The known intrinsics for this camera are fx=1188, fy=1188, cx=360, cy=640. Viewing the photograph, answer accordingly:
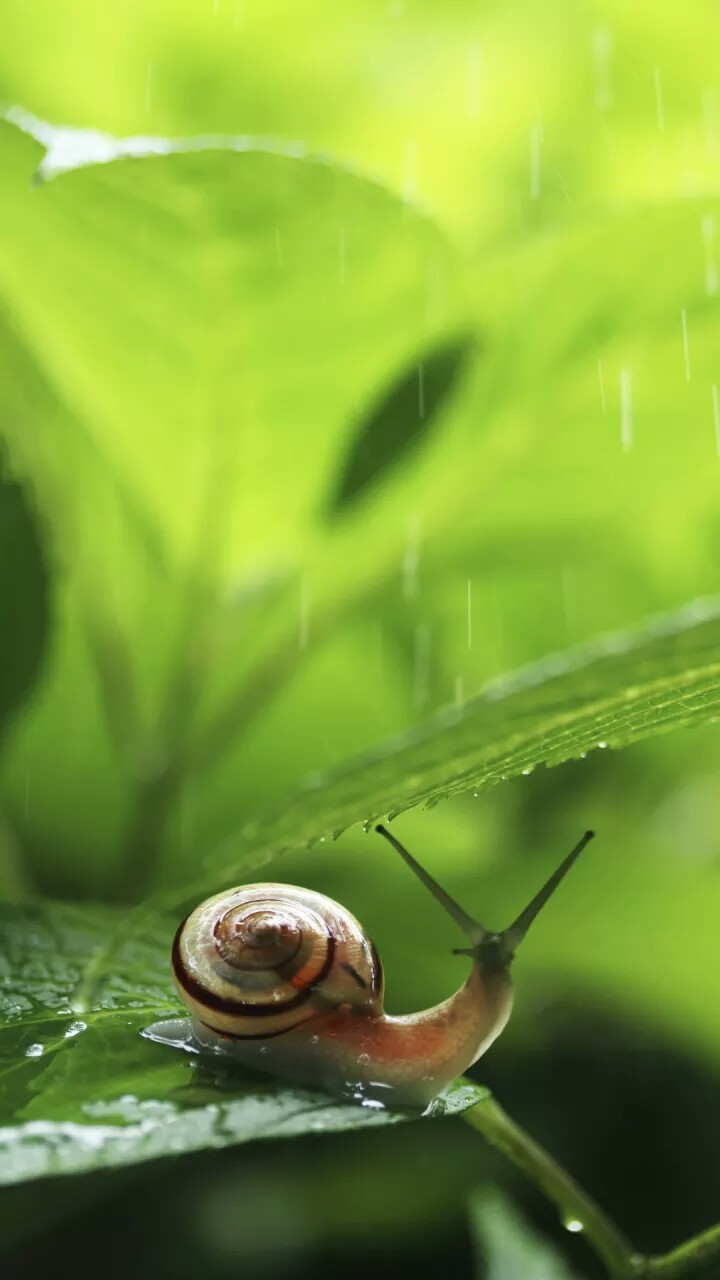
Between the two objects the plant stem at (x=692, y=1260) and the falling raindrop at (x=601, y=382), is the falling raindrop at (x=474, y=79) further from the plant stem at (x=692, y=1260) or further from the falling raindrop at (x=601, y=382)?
the plant stem at (x=692, y=1260)

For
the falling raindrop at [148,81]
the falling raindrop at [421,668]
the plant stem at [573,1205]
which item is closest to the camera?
the plant stem at [573,1205]

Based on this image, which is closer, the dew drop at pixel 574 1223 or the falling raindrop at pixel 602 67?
the dew drop at pixel 574 1223

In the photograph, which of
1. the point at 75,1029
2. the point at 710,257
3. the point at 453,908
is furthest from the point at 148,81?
the point at 75,1029

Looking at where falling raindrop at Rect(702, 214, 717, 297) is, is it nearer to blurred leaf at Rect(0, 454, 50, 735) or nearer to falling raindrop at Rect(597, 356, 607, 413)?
falling raindrop at Rect(597, 356, 607, 413)

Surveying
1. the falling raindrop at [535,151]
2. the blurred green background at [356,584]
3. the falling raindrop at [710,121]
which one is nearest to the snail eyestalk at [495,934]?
the blurred green background at [356,584]

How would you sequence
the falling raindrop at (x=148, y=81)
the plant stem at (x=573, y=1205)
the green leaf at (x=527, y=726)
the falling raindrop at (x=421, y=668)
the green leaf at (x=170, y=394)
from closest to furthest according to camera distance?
the green leaf at (x=527, y=726), the plant stem at (x=573, y=1205), the green leaf at (x=170, y=394), the falling raindrop at (x=421, y=668), the falling raindrop at (x=148, y=81)

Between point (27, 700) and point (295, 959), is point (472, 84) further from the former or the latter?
point (295, 959)

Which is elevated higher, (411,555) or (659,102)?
(659,102)

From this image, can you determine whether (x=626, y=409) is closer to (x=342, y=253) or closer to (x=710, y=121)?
(x=342, y=253)
